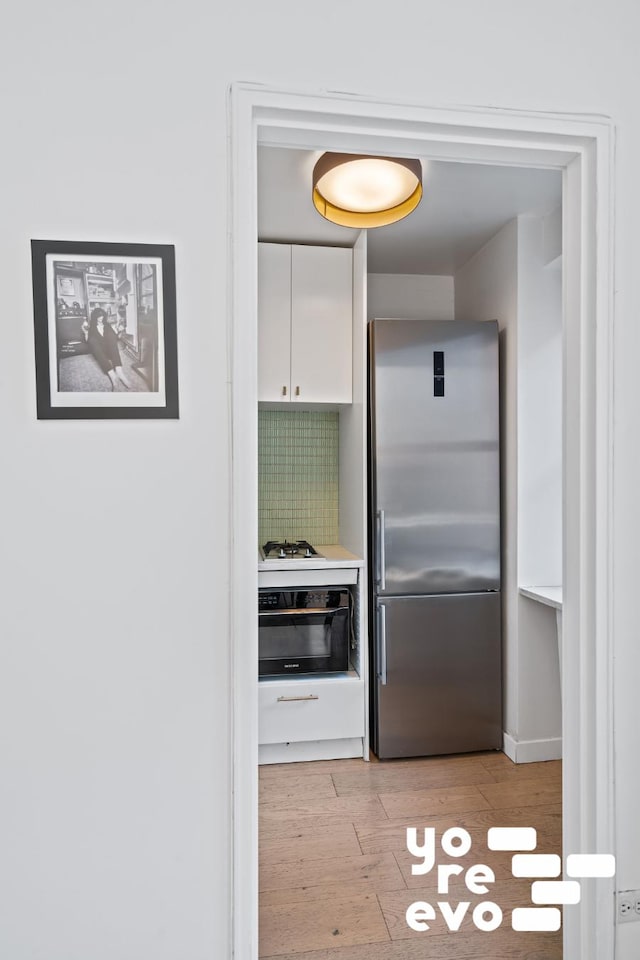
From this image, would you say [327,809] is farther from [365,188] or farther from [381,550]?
[365,188]

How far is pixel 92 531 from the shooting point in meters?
1.29

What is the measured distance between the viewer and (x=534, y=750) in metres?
2.94

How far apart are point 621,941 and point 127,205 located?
2017mm

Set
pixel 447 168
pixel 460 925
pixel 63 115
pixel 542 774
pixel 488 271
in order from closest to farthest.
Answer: pixel 63 115
pixel 460 925
pixel 447 168
pixel 542 774
pixel 488 271

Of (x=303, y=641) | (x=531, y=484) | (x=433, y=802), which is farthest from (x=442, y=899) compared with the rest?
(x=531, y=484)

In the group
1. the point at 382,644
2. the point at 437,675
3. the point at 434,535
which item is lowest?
the point at 437,675

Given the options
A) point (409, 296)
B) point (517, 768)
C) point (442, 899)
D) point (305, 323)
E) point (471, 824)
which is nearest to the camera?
point (442, 899)

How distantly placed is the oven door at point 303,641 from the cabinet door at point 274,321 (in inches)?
42.1

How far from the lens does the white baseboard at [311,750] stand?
117 inches

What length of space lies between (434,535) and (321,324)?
1.19 metres

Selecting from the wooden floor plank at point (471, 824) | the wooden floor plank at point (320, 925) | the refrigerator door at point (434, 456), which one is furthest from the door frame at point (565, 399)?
the refrigerator door at point (434, 456)

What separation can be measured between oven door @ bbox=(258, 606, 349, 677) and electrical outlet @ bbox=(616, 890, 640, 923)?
165 cm

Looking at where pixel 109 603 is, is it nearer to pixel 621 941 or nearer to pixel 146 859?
pixel 146 859

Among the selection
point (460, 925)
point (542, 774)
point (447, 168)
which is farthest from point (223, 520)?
point (542, 774)
